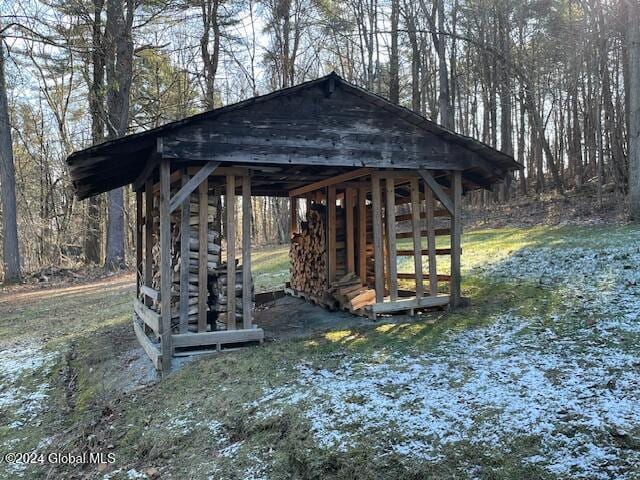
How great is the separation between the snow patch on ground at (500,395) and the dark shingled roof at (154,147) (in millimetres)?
2774

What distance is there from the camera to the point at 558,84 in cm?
2305

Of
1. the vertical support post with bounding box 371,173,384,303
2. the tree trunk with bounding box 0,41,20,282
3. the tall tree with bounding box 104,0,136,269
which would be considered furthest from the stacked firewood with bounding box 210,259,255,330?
the tree trunk with bounding box 0,41,20,282

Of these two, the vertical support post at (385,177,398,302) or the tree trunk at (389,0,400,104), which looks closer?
the vertical support post at (385,177,398,302)

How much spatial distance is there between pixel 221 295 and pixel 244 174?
179cm

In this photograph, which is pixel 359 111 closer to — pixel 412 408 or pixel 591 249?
pixel 412 408

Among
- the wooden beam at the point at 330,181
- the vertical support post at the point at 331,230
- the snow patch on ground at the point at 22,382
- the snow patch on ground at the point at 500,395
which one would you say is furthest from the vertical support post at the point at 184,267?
the vertical support post at the point at 331,230

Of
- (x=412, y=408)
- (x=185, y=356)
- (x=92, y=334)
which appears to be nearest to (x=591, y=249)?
(x=412, y=408)

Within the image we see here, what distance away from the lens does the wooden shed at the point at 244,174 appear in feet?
21.3

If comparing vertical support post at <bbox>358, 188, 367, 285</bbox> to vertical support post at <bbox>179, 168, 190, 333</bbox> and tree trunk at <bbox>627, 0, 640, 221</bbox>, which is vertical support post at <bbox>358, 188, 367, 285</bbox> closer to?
vertical support post at <bbox>179, 168, 190, 333</bbox>

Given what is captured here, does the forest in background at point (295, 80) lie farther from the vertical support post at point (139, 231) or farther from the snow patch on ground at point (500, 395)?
the snow patch on ground at point (500, 395)

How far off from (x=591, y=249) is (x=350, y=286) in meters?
5.35

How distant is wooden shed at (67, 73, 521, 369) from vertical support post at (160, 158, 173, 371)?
1 cm

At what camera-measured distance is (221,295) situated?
7.11 meters

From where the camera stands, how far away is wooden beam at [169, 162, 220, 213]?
6.38m
